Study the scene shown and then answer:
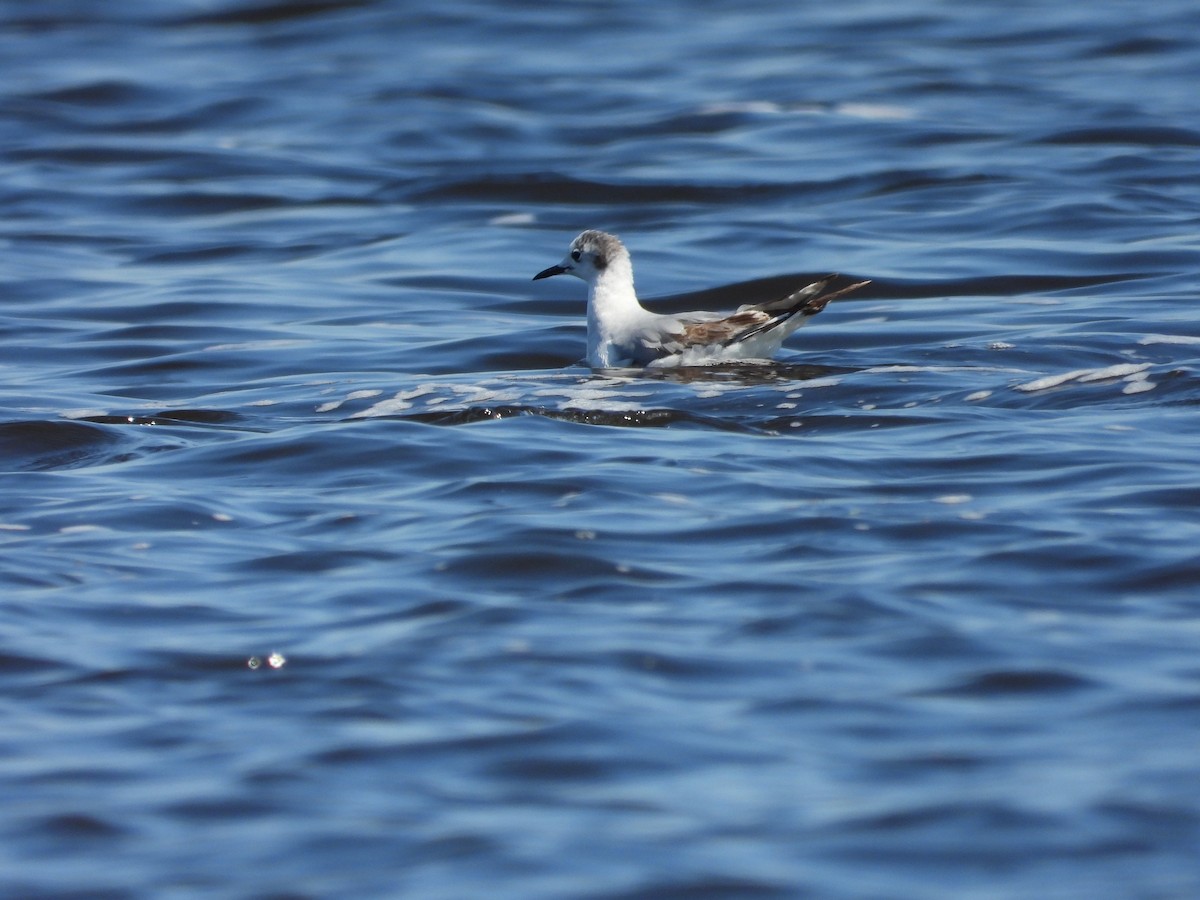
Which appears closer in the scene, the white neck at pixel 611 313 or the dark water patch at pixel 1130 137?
the white neck at pixel 611 313

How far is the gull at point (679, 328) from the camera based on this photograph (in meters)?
10.9

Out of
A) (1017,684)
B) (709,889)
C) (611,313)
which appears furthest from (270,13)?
(709,889)

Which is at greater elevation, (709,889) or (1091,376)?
(1091,376)

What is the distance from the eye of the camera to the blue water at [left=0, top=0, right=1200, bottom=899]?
16.5ft

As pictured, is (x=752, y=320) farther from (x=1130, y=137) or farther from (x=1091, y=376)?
(x=1130, y=137)

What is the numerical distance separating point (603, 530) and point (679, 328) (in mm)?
3767

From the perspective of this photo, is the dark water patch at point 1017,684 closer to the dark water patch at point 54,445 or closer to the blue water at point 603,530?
the blue water at point 603,530

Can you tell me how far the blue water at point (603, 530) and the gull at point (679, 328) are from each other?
0.25 meters

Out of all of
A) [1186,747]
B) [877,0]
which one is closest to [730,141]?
[877,0]

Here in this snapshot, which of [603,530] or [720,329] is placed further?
[720,329]

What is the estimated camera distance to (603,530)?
7566 millimetres

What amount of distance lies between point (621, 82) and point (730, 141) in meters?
3.27

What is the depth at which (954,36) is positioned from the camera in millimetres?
23969

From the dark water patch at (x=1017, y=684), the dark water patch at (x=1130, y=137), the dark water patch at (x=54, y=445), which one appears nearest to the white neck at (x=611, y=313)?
the dark water patch at (x=54, y=445)
